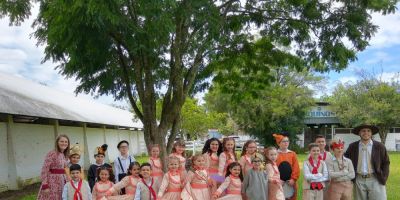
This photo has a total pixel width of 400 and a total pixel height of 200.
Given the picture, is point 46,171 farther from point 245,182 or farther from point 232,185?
point 245,182

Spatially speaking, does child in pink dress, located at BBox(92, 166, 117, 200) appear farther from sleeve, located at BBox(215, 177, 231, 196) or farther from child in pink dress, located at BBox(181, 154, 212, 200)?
sleeve, located at BBox(215, 177, 231, 196)

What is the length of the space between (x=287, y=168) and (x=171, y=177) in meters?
1.86

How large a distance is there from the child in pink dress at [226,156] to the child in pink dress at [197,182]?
426 millimetres

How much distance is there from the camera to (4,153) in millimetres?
12992

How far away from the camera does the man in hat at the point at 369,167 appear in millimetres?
6965

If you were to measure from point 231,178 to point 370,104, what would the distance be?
3391cm

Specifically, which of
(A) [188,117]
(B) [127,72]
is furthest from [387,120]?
(B) [127,72]

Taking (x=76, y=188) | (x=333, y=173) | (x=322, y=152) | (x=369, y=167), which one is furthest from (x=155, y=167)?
(x=369, y=167)

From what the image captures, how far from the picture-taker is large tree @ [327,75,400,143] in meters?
37.1

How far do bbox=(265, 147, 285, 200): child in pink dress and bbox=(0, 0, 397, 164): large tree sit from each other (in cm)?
282

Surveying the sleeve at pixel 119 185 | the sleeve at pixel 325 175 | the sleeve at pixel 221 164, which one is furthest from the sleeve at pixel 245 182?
the sleeve at pixel 119 185

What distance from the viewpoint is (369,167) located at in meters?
7.01

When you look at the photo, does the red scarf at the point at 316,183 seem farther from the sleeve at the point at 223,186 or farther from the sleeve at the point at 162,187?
the sleeve at the point at 162,187

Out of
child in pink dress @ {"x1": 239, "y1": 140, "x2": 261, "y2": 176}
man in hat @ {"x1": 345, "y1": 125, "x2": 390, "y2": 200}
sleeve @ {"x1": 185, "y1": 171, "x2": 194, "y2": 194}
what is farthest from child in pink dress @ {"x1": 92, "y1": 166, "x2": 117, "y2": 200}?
man in hat @ {"x1": 345, "y1": 125, "x2": 390, "y2": 200}
